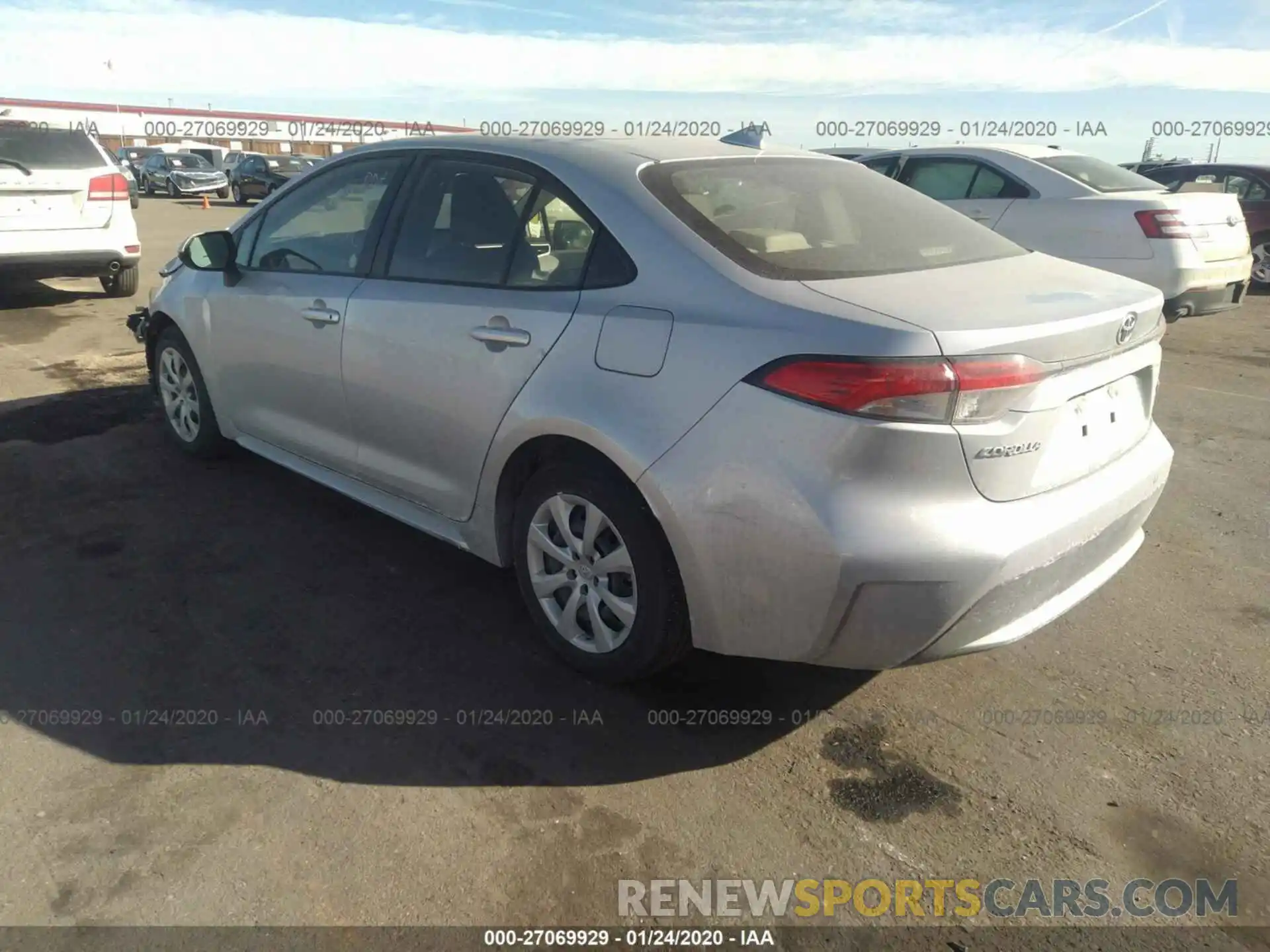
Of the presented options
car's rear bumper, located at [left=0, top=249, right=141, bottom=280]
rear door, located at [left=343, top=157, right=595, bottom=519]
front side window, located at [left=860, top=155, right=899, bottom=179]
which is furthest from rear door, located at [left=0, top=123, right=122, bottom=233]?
front side window, located at [left=860, top=155, right=899, bottom=179]

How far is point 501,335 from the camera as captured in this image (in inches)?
120

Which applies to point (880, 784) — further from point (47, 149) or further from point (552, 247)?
point (47, 149)

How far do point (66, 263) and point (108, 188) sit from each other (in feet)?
2.57

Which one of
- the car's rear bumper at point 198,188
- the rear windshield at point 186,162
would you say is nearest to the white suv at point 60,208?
the car's rear bumper at point 198,188

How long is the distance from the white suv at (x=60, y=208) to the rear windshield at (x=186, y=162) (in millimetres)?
24087

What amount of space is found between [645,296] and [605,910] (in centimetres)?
158

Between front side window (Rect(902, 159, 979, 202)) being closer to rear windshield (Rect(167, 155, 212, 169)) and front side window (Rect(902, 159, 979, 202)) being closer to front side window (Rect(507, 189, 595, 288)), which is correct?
front side window (Rect(507, 189, 595, 288))

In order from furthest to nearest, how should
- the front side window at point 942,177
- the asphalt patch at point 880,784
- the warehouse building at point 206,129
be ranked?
the warehouse building at point 206,129 < the front side window at point 942,177 < the asphalt patch at point 880,784

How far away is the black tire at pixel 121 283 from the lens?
9.92m

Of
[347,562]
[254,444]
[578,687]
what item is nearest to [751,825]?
[578,687]

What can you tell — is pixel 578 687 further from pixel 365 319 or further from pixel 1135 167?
pixel 1135 167

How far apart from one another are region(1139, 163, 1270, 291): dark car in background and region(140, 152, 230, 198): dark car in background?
27.2m

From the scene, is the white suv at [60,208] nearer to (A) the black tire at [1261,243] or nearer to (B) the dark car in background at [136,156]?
(A) the black tire at [1261,243]

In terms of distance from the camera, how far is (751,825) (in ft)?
8.09
